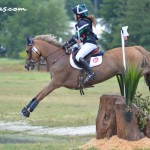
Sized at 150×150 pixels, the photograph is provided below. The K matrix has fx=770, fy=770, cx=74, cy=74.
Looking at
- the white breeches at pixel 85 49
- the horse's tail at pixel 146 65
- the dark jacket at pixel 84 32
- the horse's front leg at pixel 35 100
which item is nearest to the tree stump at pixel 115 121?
the horse's front leg at pixel 35 100

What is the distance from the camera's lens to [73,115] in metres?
24.1

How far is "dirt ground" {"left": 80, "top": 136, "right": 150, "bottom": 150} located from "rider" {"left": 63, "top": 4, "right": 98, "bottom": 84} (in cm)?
301

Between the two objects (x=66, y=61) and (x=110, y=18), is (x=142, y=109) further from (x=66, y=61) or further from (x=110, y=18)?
(x=110, y=18)

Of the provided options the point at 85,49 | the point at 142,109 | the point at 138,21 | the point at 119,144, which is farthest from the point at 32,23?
the point at 119,144

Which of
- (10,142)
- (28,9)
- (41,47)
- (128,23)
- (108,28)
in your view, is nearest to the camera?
(10,142)

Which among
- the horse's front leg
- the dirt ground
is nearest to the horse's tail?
the horse's front leg

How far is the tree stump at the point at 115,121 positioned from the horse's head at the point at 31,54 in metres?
3.78

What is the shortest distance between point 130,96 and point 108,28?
66.1m

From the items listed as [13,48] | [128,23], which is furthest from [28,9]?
[128,23]

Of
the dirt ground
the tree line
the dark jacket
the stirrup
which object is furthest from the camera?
the tree line

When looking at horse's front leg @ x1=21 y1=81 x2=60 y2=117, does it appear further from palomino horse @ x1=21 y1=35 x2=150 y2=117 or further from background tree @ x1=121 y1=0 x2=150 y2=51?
background tree @ x1=121 y1=0 x2=150 y2=51

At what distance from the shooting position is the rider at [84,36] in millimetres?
15938

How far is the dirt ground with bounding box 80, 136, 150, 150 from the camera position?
13.1m

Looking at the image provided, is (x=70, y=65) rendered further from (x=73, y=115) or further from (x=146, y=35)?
(x=146, y=35)
